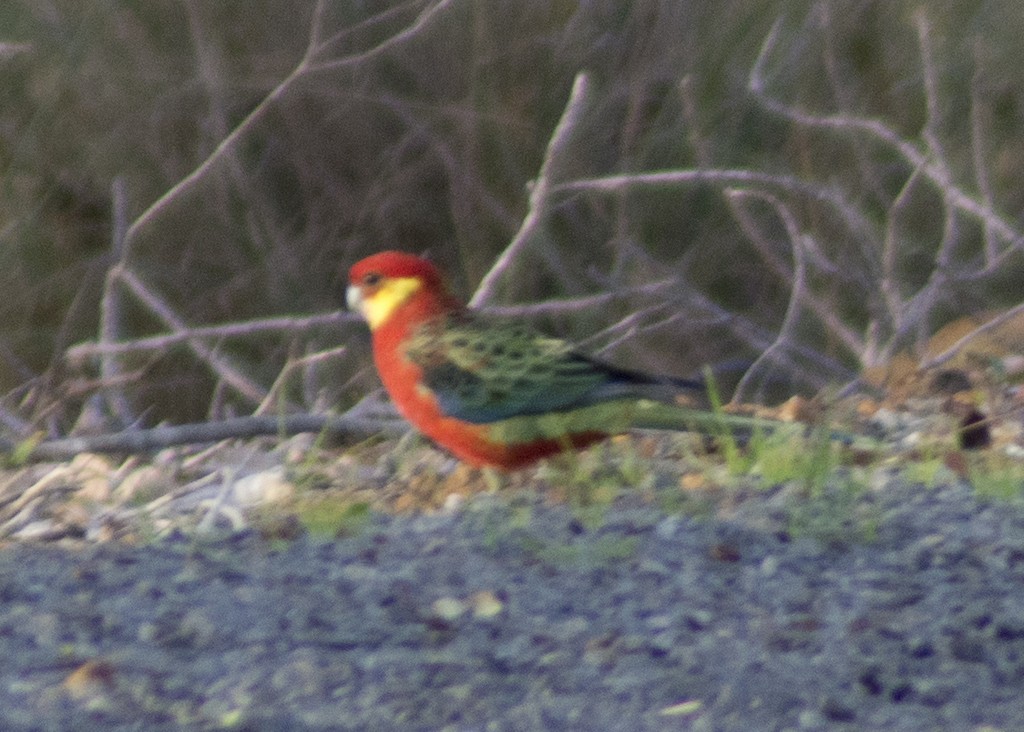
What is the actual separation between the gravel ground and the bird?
0.23 m

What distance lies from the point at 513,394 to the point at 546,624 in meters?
0.80

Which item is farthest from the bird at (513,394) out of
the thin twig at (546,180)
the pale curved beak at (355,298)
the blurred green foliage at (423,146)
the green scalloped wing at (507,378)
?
the blurred green foliage at (423,146)

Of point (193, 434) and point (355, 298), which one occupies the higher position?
point (355, 298)

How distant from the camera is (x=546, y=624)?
2451mm

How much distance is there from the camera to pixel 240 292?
6074mm

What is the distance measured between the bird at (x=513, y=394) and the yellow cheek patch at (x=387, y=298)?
0.08 m

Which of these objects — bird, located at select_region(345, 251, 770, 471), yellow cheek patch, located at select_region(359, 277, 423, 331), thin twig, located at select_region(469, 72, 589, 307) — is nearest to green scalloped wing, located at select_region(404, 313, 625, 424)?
bird, located at select_region(345, 251, 770, 471)

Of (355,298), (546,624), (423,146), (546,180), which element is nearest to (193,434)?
(355,298)

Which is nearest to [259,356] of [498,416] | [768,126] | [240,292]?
[240,292]

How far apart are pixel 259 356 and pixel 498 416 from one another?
10.8ft

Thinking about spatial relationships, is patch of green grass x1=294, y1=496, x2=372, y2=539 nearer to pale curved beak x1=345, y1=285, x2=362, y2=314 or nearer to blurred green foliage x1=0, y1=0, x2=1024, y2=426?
pale curved beak x1=345, y1=285, x2=362, y2=314

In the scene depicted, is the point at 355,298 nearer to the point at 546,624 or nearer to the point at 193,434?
the point at 193,434

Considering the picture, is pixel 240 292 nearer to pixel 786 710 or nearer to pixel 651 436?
pixel 651 436

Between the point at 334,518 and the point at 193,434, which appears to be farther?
the point at 193,434
